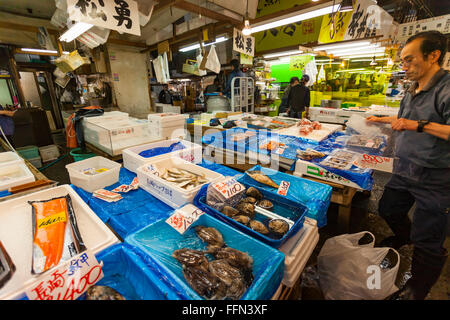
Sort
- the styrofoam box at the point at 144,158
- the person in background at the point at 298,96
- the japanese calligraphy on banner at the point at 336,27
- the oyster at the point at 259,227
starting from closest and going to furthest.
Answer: the oyster at the point at 259,227 → the styrofoam box at the point at 144,158 → the japanese calligraphy on banner at the point at 336,27 → the person in background at the point at 298,96

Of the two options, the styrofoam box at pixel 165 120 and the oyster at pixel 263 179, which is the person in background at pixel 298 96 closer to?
the styrofoam box at pixel 165 120

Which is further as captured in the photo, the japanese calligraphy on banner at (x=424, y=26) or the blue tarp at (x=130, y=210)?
the japanese calligraphy on banner at (x=424, y=26)

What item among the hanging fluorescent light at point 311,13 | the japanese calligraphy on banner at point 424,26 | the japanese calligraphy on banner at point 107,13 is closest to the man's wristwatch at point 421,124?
the hanging fluorescent light at point 311,13

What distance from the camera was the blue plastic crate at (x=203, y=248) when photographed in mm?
928

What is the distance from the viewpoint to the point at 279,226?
1327mm

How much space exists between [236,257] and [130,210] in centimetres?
104

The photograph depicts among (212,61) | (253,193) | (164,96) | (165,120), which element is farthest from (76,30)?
(164,96)

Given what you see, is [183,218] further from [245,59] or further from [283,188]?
[245,59]

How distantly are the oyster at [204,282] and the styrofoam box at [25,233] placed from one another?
20.0 inches

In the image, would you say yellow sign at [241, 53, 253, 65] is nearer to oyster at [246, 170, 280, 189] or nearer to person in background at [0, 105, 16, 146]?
oyster at [246, 170, 280, 189]

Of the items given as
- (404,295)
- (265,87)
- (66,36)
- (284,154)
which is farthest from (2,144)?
(265,87)

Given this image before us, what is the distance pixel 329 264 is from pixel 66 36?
640 cm

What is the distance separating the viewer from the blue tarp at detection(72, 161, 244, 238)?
152cm

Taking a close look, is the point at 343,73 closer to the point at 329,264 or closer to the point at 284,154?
the point at 284,154
